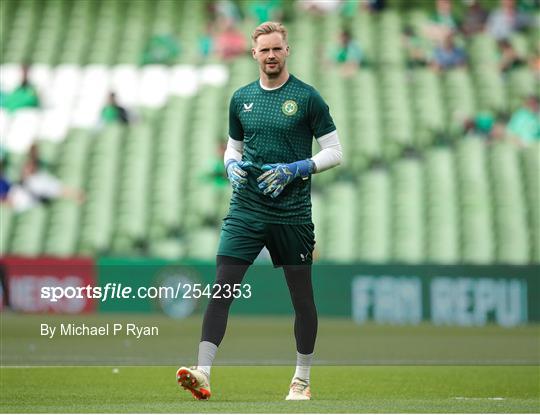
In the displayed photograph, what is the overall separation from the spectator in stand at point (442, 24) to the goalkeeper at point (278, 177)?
14.6m

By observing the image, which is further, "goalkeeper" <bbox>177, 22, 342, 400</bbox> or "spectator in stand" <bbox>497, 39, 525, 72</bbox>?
"spectator in stand" <bbox>497, 39, 525, 72</bbox>

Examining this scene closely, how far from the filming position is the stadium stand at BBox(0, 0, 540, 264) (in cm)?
1827

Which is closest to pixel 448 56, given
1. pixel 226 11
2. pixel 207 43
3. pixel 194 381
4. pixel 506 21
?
pixel 506 21

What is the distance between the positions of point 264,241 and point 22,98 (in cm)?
1495

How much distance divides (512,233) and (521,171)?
56.6 inches

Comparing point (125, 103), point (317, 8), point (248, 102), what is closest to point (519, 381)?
point (248, 102)

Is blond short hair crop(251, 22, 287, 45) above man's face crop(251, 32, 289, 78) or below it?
above

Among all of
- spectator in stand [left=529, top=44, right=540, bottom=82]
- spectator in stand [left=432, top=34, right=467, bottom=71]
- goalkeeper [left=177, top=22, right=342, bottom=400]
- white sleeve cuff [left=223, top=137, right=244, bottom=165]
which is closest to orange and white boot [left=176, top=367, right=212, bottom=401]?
goalkeeper [left=177, top=22, right=342, bottom=400]

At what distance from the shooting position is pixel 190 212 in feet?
61.4

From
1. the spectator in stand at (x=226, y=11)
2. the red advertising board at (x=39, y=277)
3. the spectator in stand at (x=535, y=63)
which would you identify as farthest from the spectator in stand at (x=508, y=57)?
the red advertising board at (x=39, y=277)

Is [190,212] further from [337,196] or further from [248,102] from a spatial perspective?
[248,102]

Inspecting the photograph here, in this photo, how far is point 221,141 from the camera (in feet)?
62.7

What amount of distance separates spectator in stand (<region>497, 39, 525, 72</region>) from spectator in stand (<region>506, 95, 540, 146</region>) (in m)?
1.45

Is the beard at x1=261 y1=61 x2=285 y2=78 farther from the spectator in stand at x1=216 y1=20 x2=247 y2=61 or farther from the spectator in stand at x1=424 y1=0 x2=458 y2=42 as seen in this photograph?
the spectator in stand at x1=216 y1=20 x2=247 y2=61
